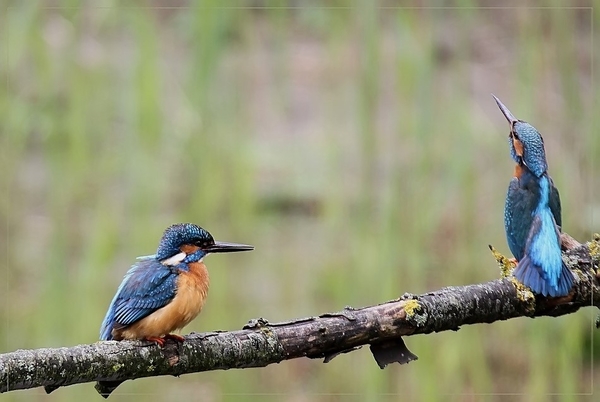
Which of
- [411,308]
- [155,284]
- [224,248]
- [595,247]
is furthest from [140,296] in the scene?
[595,247]

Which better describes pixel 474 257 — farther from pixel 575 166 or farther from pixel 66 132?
pixel 66 132

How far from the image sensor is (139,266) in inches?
42.7

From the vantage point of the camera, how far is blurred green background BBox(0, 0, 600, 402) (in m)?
1.80

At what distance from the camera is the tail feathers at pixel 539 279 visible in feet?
3.44

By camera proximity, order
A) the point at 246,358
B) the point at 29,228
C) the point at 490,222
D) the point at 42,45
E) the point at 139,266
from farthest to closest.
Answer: the point at 29,228
the point at 490,222
the point at 42,45
the point at 139,266
the point at 246,358

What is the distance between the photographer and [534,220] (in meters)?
1.09

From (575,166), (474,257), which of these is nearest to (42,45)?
(474,257)

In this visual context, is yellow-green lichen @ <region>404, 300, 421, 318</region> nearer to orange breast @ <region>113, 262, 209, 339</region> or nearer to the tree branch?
the tree branch

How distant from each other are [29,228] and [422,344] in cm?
124

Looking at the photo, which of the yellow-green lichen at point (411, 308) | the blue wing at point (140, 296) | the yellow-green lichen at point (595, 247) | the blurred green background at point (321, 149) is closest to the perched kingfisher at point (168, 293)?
the blue wing at point (140, 296)

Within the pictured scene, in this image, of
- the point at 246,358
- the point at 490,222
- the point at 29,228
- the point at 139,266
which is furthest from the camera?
the point at 29,228

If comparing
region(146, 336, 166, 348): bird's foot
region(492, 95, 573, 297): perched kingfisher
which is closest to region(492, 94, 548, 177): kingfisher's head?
region(492, 95, 573, 297): perched kingfisher

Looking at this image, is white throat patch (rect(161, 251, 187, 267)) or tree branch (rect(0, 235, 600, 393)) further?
white throat patch (rect(161, 251, 187, 267))

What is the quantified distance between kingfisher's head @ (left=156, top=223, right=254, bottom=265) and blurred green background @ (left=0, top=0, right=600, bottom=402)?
76cm
